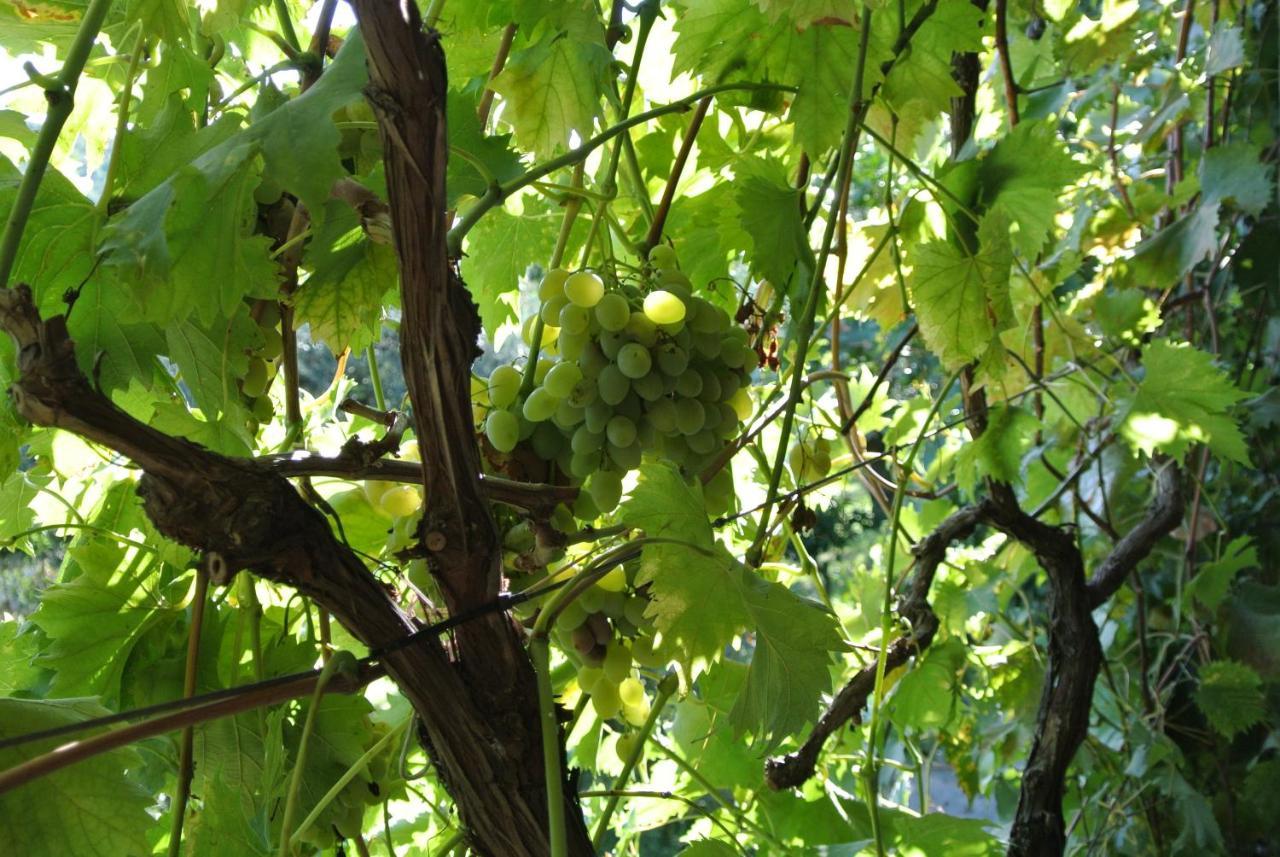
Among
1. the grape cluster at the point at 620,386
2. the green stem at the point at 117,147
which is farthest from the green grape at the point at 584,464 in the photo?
the green stem at the point at 117,147

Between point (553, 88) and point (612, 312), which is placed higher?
point (553, 88)

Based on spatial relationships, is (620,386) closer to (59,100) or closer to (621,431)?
(621,431)

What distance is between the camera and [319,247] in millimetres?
558

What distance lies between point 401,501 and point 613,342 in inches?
5.9

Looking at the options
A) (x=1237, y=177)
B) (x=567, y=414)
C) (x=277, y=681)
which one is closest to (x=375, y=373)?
(x=567, y=414)

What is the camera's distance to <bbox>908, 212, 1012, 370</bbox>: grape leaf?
0.76 metres

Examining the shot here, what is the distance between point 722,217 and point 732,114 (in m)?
0.11

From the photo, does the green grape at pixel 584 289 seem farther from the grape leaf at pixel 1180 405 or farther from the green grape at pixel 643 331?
the grape leaf at pixel 1180 405

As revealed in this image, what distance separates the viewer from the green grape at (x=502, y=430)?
54cm

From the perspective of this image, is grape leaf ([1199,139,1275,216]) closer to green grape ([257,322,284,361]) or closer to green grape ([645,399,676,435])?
green grape ([645,399,676,435])

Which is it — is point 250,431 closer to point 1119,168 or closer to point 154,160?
point 154,160

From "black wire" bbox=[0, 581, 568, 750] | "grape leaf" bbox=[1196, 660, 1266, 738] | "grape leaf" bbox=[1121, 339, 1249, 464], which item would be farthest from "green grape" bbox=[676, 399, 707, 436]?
"grape leaf" bbox=[1196, 660, 1266, 738]

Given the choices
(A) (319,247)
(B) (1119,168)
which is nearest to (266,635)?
(A) (319,247)

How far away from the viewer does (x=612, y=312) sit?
0.53 metres
